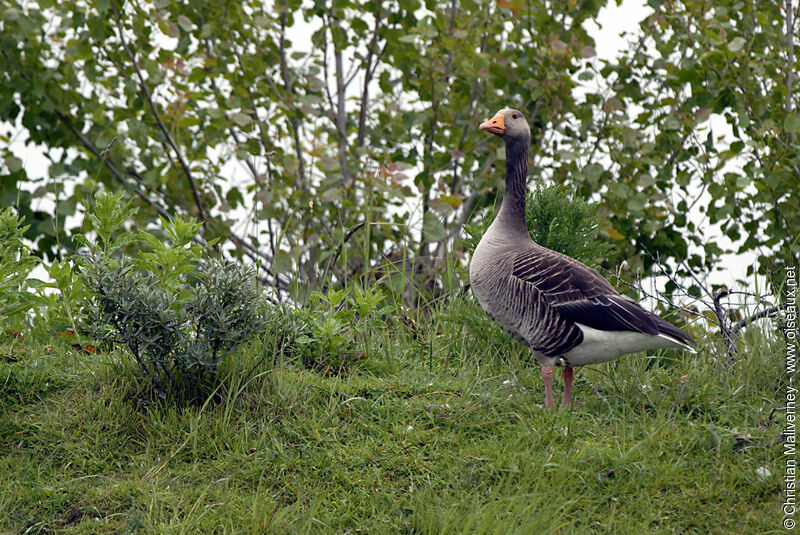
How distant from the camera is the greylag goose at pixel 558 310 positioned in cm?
422

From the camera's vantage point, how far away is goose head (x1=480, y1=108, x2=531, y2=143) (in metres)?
4.95

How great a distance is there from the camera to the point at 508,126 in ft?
16.4

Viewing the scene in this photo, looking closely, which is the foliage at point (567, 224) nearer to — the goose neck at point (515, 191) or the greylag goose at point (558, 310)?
the goose neck at point (515, 191)

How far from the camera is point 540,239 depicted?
223 inches

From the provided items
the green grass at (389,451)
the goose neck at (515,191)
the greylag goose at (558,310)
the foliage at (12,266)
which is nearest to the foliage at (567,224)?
the goose neck at (515,191)

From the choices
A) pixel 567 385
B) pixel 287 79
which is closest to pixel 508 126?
pixel 567 385

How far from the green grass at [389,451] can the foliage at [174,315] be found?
184 millimetres

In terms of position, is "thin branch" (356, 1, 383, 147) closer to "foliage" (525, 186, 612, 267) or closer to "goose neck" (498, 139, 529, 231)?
"foliage" (525, 186, 612, 267)

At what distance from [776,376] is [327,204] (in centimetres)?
514

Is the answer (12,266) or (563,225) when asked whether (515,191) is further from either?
(12,266)

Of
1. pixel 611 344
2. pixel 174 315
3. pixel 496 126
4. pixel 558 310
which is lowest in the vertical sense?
pixel 611 344

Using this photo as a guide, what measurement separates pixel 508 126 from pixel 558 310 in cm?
139

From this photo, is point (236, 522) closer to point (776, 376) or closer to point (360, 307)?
point (360, 307)

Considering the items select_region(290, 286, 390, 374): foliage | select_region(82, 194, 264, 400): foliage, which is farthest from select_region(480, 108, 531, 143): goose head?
select_region(82, 194, 264, 400): foliage
